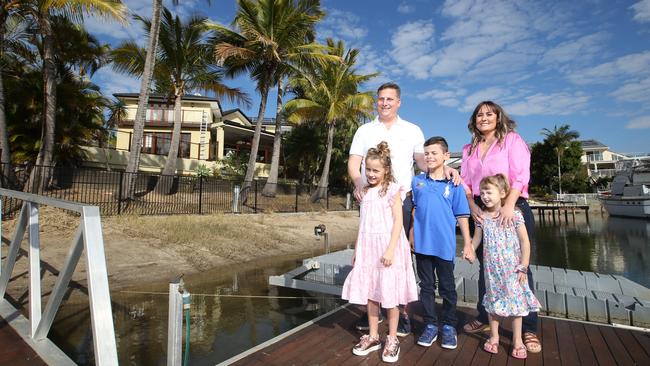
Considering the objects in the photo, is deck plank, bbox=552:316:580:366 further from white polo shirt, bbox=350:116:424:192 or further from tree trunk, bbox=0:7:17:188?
tree trunk, bbox=0:7:17:188

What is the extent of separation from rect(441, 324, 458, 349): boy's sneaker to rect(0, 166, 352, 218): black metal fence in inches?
437

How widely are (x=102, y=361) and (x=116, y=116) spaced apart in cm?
2174

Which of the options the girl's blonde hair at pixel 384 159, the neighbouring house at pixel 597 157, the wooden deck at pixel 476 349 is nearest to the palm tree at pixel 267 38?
the wooden deck at pixel 476 349

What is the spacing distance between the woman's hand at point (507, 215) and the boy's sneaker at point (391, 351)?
4.19 feet

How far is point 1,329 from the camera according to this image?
3.33 meters

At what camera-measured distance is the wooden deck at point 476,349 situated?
264 cm

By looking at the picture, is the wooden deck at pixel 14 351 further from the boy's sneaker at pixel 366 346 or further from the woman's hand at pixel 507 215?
the woman's hand at pixel 507 215

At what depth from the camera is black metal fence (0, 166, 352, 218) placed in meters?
11.8

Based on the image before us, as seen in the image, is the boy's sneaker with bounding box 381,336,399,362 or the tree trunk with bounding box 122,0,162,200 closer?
the boy's sneaker with bounding box 381,336,399,362

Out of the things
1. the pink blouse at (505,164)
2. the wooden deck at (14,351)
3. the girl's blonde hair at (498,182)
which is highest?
the pink blouse at (505,164)

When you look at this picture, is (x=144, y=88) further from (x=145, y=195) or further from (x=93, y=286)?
(x=93, y=286)

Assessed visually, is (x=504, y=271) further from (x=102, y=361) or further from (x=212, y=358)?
(x=212, y=358)

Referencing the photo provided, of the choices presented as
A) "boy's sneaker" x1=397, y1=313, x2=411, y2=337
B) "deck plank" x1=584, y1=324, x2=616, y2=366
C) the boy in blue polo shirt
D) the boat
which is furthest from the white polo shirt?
the boat

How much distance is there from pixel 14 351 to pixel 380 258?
3050 millimetres
